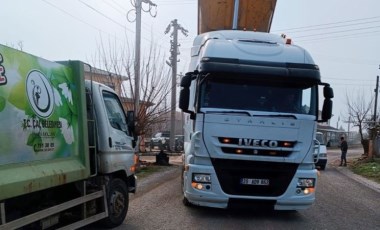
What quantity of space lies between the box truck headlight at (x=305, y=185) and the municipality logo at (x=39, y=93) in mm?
4819


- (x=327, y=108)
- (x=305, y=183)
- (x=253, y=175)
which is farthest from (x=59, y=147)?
(x=327, y=108)

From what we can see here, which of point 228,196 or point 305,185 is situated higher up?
point 305,185

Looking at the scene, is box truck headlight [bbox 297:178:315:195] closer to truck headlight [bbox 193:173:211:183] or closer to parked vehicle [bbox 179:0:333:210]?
parked vehicle [bbox 179:0:333:210]

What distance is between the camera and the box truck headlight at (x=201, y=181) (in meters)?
8.39

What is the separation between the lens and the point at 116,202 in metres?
7.93

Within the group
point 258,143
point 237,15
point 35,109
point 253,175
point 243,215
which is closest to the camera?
point 35,109

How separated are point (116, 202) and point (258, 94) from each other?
3279 mm

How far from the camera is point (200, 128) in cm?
844

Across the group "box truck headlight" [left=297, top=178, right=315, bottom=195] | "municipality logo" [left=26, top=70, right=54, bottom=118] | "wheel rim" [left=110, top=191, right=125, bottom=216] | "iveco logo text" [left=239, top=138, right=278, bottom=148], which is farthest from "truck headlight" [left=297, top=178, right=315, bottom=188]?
"municipality logo" [left=26, top=70, right=54, bottom=118]

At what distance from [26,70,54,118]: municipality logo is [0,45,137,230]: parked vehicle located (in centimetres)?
1

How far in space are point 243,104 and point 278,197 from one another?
1.84 m

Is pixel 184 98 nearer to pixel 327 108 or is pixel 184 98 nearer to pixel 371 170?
pixel 327 108

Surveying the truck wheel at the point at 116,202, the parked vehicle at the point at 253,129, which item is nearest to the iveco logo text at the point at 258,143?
the parked vehicle at the point at 253,129

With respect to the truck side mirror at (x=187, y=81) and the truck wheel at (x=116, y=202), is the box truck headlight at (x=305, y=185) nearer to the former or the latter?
the truck side mirror at (x=187, y=81)
